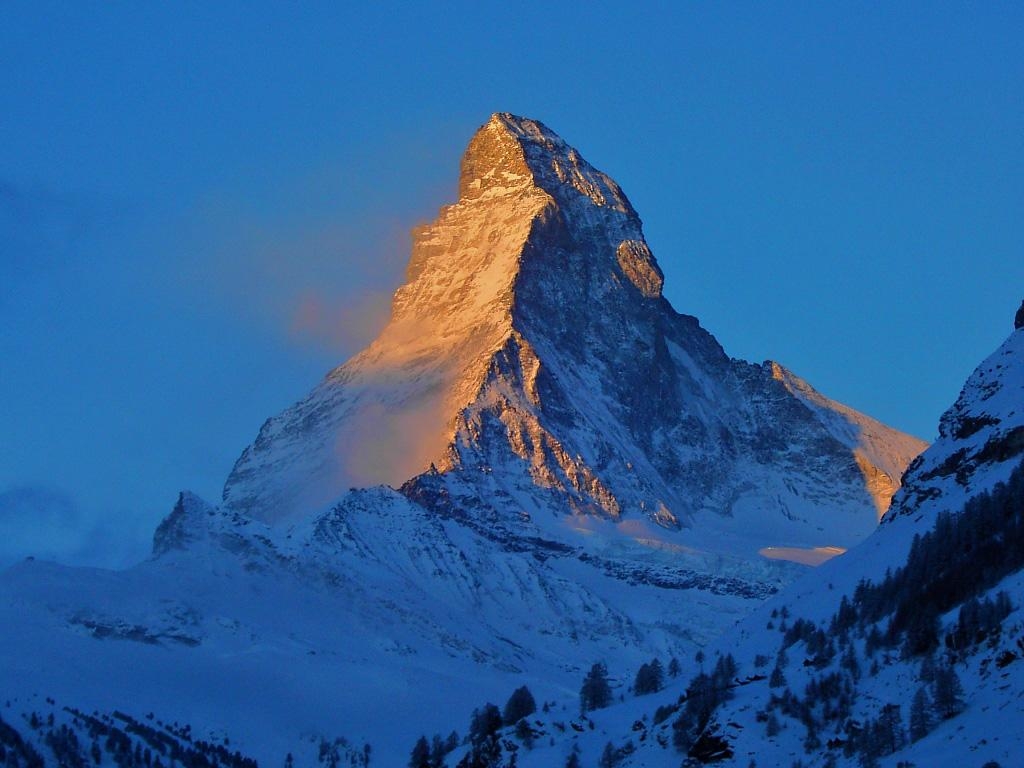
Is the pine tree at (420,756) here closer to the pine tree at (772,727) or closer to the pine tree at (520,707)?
the pine tree at (520,707)

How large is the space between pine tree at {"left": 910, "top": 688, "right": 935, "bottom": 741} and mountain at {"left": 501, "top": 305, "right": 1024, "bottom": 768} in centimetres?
11

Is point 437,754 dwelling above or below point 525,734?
above

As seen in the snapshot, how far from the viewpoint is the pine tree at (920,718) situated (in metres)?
110

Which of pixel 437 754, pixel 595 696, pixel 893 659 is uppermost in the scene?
pixel 595 696

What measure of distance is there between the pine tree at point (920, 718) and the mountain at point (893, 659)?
108 mm

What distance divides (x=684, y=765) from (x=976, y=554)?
2643 cm

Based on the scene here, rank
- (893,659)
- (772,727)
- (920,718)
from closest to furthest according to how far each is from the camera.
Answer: (920,718) < (772,727) < (893,659)

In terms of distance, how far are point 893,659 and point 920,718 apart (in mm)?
17089

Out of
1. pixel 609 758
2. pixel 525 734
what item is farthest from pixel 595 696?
pixel 609 758

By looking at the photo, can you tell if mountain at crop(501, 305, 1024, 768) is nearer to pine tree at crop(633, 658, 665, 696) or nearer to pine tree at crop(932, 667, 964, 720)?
pine tree at crop(932, 667, 964, 720)

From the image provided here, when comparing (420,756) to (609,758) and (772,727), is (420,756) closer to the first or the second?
(609,758)

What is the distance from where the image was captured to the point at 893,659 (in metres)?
127

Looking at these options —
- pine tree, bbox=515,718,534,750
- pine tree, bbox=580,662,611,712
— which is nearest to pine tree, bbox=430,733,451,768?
pine tree, bbox=515,718,534,750

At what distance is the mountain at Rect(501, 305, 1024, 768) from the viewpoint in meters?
110
